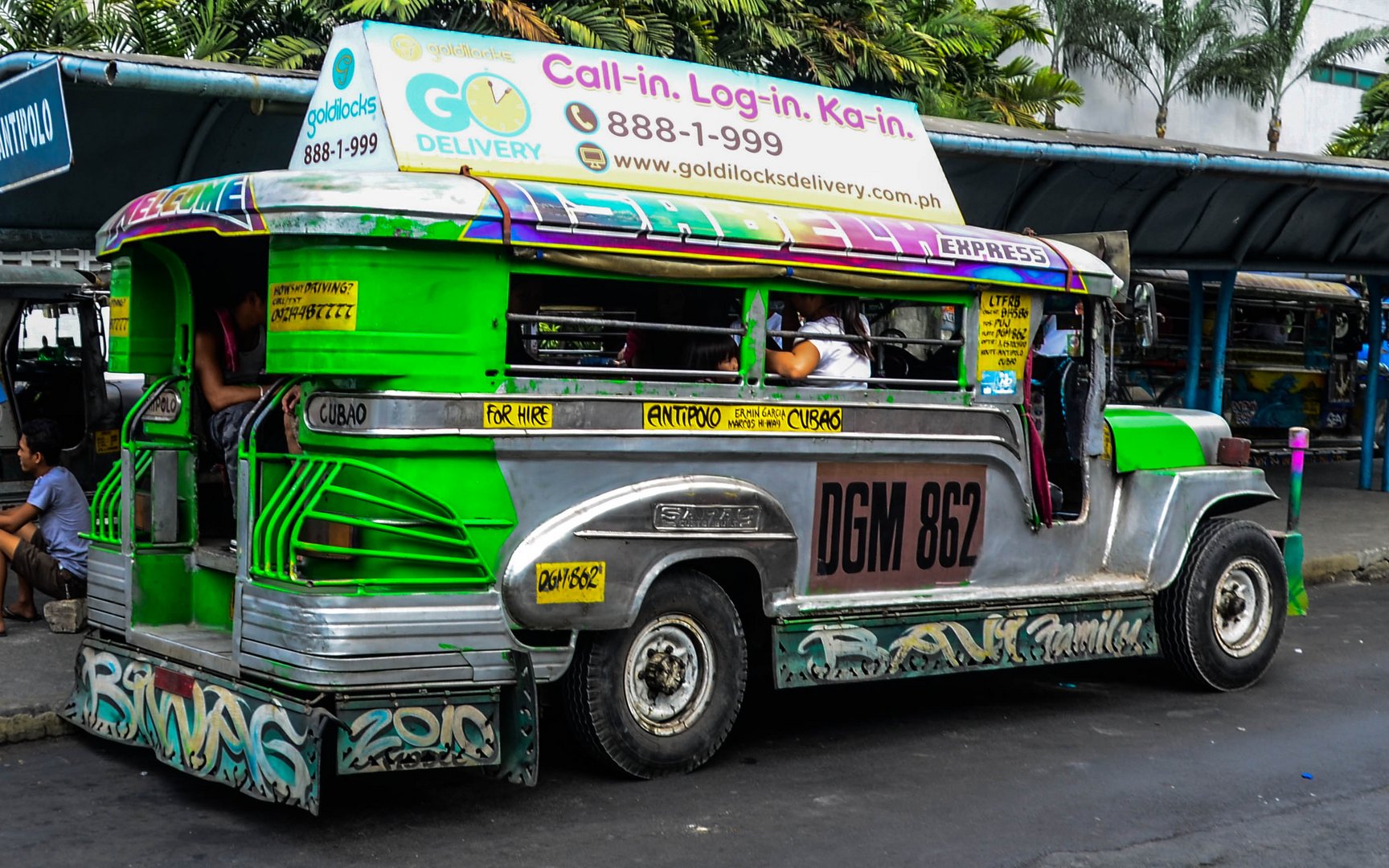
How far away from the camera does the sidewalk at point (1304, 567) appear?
21.2ft

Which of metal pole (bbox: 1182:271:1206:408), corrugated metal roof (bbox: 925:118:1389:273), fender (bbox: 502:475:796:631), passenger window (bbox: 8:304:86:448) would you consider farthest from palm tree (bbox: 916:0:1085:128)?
fender (bbox: 502:475:796:631)

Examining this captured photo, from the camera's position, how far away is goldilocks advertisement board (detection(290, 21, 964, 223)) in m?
5.71

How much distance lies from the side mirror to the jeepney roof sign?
2.76ft

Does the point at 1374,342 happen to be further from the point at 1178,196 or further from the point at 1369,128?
the point at 1369,128

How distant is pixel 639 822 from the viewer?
17.6 ft

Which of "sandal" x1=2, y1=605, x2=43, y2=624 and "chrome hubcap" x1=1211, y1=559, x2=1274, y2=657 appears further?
"sandal" x1=2, y1=605, x2=43, y2=624

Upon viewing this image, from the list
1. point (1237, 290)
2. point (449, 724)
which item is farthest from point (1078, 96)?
point (449, 724)

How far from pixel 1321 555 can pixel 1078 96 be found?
583 inches

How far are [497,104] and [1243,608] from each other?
4.72 m

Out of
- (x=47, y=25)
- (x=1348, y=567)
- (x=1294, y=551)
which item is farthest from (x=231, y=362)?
(x=47, y=25)

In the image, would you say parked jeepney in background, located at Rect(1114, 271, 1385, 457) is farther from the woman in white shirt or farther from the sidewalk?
the woman in white shirt

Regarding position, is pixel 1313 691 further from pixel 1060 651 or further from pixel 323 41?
pixel 323 41

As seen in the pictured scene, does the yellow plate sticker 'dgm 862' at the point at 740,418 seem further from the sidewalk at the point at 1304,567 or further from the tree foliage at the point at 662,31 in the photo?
the tree foliage at the point at 662,31

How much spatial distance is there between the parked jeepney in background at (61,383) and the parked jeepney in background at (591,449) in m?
4.30
